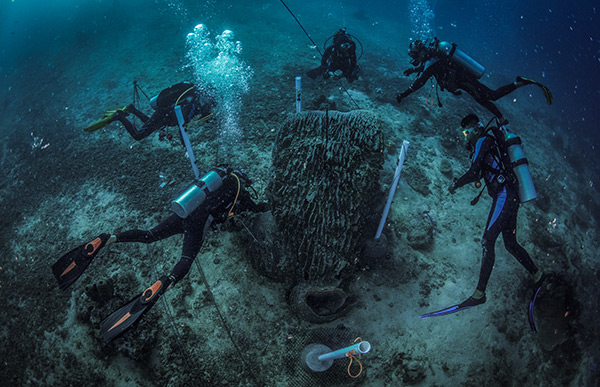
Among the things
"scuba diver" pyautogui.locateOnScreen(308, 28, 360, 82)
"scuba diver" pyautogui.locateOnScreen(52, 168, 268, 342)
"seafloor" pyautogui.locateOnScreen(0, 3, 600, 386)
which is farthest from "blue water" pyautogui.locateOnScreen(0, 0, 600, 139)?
"scuba diver" pyautogui.locateOnScreen(52, 168, 268, 342)

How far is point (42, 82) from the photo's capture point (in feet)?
46.3

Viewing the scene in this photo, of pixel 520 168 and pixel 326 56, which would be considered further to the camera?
pixel 326 56

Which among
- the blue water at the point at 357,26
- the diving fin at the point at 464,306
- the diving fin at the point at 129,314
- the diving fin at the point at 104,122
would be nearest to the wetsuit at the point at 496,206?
the diving fin at the point at 464,306

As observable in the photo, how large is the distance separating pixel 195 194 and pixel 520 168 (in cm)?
572

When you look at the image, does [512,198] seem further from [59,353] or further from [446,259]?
[59,353]

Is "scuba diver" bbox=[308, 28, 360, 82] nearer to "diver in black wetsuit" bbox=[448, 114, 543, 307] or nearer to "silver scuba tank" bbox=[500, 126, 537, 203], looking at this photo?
"diver in black wetsuit" bbox=[448, 114, 543, 307]

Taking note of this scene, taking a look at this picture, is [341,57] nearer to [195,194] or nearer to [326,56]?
[326,56]

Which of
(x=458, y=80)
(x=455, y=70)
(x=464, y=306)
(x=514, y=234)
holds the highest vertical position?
(x=455, y=70)

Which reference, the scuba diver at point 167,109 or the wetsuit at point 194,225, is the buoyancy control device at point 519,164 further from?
the scuba diver at point 167,109

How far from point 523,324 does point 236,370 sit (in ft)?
18.0

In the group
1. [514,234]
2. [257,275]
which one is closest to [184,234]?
[257,275]

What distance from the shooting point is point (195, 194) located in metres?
4.05

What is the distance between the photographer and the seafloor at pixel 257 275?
164 inches

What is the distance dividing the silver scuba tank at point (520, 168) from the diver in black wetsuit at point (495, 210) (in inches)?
3.8
